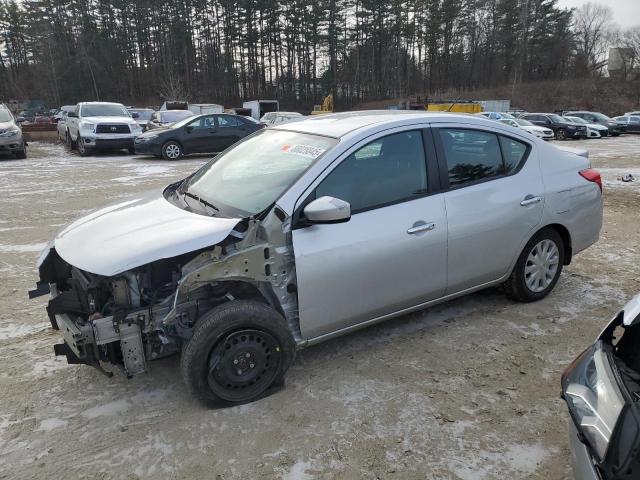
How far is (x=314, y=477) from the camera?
244cm

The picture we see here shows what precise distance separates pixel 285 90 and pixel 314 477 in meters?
66.5

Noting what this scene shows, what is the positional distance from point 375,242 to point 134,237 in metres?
1.51

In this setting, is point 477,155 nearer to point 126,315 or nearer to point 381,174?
point 381,174

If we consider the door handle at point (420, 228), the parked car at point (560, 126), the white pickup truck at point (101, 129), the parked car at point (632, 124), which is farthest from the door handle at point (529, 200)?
the parked car at point (632, 124)

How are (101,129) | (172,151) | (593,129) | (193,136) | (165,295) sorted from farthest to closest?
(593,129) < (101,129) < (193,136) < (172,151) < (165,295)

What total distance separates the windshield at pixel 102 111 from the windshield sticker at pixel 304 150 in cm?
1559

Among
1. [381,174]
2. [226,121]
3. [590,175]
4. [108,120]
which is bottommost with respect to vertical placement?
[590,175]

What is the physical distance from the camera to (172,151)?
15.4 m

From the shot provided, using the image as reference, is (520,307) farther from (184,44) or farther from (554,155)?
(184,44)

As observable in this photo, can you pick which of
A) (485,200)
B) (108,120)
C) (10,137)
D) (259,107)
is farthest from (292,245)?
(259,107)

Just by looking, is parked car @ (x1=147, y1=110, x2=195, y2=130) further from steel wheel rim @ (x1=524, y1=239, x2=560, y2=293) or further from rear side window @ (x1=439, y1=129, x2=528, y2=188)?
steel wheel rim @ (x1=524, y1=239, x2=560, y2=293)

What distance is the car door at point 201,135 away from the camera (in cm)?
1562

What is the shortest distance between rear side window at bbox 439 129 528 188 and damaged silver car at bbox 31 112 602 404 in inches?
0.5

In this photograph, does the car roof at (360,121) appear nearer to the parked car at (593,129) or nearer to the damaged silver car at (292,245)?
the damaged silver car at (292,245)
